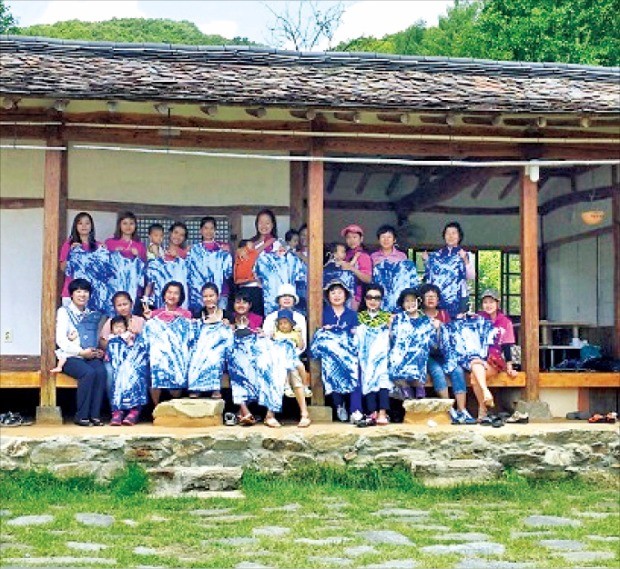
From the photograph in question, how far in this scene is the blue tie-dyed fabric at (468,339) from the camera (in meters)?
10.8

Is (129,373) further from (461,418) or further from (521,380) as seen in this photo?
(521,380)

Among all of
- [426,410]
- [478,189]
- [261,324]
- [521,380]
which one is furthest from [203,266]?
[478,189]

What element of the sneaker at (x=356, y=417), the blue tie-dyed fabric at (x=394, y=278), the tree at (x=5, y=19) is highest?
the tree at (x=5, y=19)

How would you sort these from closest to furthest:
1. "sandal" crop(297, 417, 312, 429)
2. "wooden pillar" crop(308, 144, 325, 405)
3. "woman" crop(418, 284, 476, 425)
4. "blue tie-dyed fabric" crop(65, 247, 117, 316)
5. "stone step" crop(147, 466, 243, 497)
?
"stone step" crop(147, 466, 243, 497)
"sandal" crop(297, 417, 312, 429)
"woman" crop(418, 284, 476, 425)
"wooden pillar" crop(308, 144, 325, 405)
"blue tie-dyed fabric" crop(65, 247, 117, 316)

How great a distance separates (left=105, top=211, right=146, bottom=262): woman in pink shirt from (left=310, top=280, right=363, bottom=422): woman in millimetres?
2286

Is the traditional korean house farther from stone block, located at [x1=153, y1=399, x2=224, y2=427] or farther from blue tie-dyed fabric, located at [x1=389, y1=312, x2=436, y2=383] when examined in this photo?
stone block, located at [x1=153, y1=399, x2=224, y2=427]

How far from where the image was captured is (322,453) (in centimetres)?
988

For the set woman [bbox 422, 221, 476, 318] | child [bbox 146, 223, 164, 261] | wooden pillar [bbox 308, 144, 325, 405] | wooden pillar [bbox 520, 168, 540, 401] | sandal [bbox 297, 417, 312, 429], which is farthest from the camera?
woman [bbox 422, 221, 476, 318]

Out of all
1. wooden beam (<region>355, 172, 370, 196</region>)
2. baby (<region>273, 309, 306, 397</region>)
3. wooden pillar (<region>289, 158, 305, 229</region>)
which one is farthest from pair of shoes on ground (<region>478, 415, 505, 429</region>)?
wooden beam (<region>355, 172, 370, 196</region>)

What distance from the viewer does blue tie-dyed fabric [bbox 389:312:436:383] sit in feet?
34.4

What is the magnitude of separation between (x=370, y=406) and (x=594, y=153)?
424 centimetres

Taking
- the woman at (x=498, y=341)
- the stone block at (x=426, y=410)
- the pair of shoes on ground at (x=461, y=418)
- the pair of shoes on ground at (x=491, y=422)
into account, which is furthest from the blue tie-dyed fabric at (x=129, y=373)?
the woman at (x=498, y=341)

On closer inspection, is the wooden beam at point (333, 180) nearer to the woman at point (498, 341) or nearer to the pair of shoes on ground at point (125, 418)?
the woman at point (498, 341)

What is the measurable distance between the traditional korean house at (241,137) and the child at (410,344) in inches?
35.0
